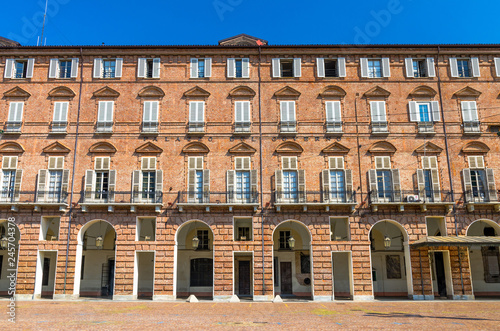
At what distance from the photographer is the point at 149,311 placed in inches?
886

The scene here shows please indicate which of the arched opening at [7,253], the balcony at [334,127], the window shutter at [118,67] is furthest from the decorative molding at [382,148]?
the arched opening at [7,253]

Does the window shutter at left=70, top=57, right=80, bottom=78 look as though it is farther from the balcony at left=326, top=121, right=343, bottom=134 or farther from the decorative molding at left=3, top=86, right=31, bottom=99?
the balcony at left=326, top=121, right=343, bottom=134

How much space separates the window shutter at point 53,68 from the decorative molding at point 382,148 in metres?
23.4

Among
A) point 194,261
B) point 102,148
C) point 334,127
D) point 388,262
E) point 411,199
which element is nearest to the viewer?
point 411,199

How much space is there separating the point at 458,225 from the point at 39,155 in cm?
2933

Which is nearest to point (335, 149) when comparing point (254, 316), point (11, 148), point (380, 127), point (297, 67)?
point (380, 127)

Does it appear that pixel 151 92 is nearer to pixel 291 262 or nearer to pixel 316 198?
pixel 316 198

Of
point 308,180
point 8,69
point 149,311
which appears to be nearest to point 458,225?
point 308,180

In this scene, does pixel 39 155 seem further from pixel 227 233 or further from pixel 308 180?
pixel 308 180

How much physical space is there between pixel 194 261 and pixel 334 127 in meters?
14.7

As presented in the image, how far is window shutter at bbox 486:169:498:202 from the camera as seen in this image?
99.6 feet

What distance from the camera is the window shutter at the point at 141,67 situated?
3269 cm

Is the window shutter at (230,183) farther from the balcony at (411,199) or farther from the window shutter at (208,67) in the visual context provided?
the balcony at (411,199)

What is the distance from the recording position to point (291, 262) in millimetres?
34812
